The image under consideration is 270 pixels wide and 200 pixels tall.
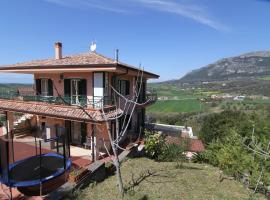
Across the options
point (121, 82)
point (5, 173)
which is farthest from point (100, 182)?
point (121, 82)

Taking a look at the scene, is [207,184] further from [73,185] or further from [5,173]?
[5,173]

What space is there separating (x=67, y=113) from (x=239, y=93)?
134 meters

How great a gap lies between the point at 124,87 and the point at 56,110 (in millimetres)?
6271

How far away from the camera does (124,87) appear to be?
1911cm

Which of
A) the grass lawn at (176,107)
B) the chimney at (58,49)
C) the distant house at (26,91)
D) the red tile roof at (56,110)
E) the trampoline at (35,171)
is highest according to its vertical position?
the chimney at (58,49)

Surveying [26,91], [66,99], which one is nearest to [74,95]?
[66,99]

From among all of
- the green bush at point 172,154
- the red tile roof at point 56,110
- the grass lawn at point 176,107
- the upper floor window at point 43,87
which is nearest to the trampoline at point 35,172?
the red tile roof at point 56,110

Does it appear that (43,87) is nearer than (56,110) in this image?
No

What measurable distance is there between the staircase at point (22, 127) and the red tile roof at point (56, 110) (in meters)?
2.25

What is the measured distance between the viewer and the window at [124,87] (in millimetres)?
18125

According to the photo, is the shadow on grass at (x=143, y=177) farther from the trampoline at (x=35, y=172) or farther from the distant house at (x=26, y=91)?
the distant house at (x=26, y=91)

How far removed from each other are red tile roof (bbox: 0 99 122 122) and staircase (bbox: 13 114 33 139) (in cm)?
225

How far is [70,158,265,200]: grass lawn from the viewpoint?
871cm

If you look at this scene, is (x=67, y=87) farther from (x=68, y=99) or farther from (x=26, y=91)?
(x=26, y=91)
